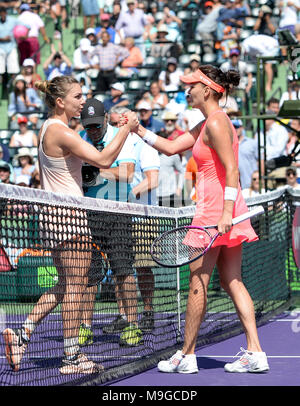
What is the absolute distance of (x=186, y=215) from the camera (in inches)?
314

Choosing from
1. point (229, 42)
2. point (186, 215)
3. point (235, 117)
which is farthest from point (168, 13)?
point (186, 215)

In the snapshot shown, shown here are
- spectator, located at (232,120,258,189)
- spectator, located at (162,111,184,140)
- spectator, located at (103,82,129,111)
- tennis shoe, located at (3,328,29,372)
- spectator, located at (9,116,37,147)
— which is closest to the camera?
tennis shoe, located at (3,328,29,372)

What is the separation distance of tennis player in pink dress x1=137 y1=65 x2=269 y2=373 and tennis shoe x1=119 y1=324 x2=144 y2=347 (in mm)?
660

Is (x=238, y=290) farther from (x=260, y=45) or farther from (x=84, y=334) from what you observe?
(x=260, y=45)

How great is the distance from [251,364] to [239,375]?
113 millimetres

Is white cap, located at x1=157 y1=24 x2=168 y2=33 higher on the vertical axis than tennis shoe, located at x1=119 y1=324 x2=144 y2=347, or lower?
higher

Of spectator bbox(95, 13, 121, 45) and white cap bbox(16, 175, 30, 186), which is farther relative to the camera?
spectator bbox(95, 13, 121, 45)

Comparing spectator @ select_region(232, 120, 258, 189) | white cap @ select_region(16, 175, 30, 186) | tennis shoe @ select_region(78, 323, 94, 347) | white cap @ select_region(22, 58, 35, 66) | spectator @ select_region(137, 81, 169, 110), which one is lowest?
white cap @ select_region(16, 175, 30, 186)

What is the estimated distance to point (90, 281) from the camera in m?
6.51

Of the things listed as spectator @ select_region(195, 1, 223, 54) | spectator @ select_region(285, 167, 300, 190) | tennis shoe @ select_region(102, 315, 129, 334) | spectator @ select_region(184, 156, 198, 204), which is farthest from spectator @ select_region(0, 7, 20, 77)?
tennis shoe @ select_region(102, 315, 129, 334)

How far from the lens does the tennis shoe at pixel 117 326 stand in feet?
23.5

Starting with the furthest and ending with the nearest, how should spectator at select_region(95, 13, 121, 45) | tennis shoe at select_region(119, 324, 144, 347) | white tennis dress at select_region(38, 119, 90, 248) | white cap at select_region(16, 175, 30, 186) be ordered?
1. spectator at select_region(95, 13, 121, 45)
2. white cap at select_region(16, 175, 30, 186)
3. tennis shoe at select_region(119, 324, 144, 347)
4. white tennis dress at select_region(38, 119, 90, 248)

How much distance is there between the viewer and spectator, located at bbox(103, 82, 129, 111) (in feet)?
58.3

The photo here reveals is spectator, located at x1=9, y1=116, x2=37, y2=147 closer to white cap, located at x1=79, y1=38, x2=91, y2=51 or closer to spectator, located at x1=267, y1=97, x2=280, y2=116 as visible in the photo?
white cap, located at x1=79, y1=38, x2=91, y2=51
